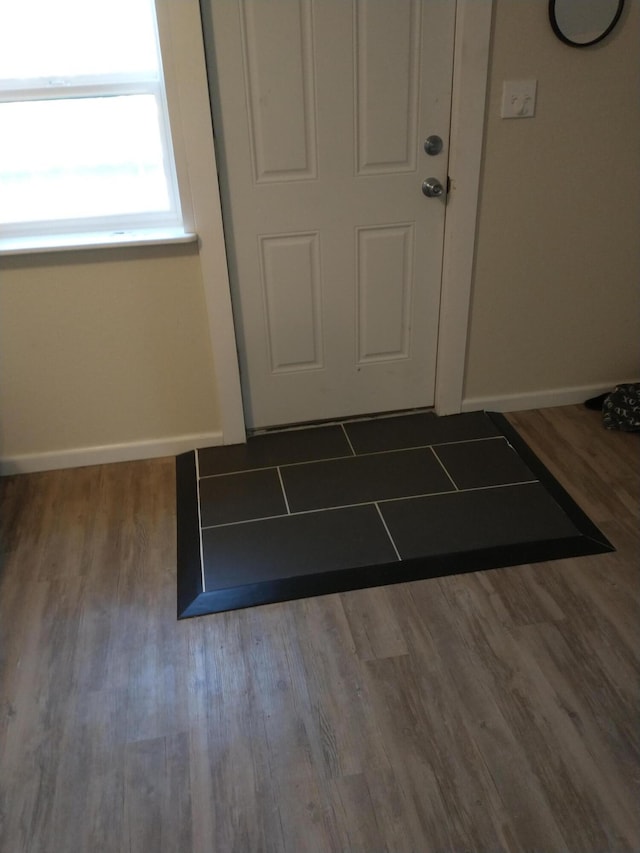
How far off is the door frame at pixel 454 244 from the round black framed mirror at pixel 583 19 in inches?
8.5

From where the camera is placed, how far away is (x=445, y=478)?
7.41 ft

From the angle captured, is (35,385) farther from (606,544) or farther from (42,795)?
(606,544)

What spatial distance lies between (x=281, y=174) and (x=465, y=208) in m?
0.63

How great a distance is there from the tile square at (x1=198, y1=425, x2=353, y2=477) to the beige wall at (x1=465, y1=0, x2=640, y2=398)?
1.95 feet

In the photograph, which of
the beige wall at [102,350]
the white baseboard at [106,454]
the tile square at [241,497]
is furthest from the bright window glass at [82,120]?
the tile square at [241,497]

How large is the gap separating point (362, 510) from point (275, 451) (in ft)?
1.53

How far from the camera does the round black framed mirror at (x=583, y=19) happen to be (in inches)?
78.5

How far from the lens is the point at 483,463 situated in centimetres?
234

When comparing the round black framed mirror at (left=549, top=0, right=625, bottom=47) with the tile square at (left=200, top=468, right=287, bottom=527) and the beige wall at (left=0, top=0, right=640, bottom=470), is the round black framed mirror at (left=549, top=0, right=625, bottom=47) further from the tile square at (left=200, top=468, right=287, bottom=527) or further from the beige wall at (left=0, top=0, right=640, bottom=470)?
the tile square at (left=200, top=468, right=287, bottom=527)

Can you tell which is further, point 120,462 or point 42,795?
point 120,462

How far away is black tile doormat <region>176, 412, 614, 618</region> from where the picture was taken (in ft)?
6.21

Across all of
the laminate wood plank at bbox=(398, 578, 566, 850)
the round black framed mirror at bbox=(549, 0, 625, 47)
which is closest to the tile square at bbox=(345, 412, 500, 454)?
the laminate wood plank at bbox=(398, 578, 566, 850)

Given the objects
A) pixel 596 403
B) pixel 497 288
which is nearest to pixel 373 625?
pixel 497 288

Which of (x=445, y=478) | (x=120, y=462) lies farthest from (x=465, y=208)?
(x=120, y=462)
